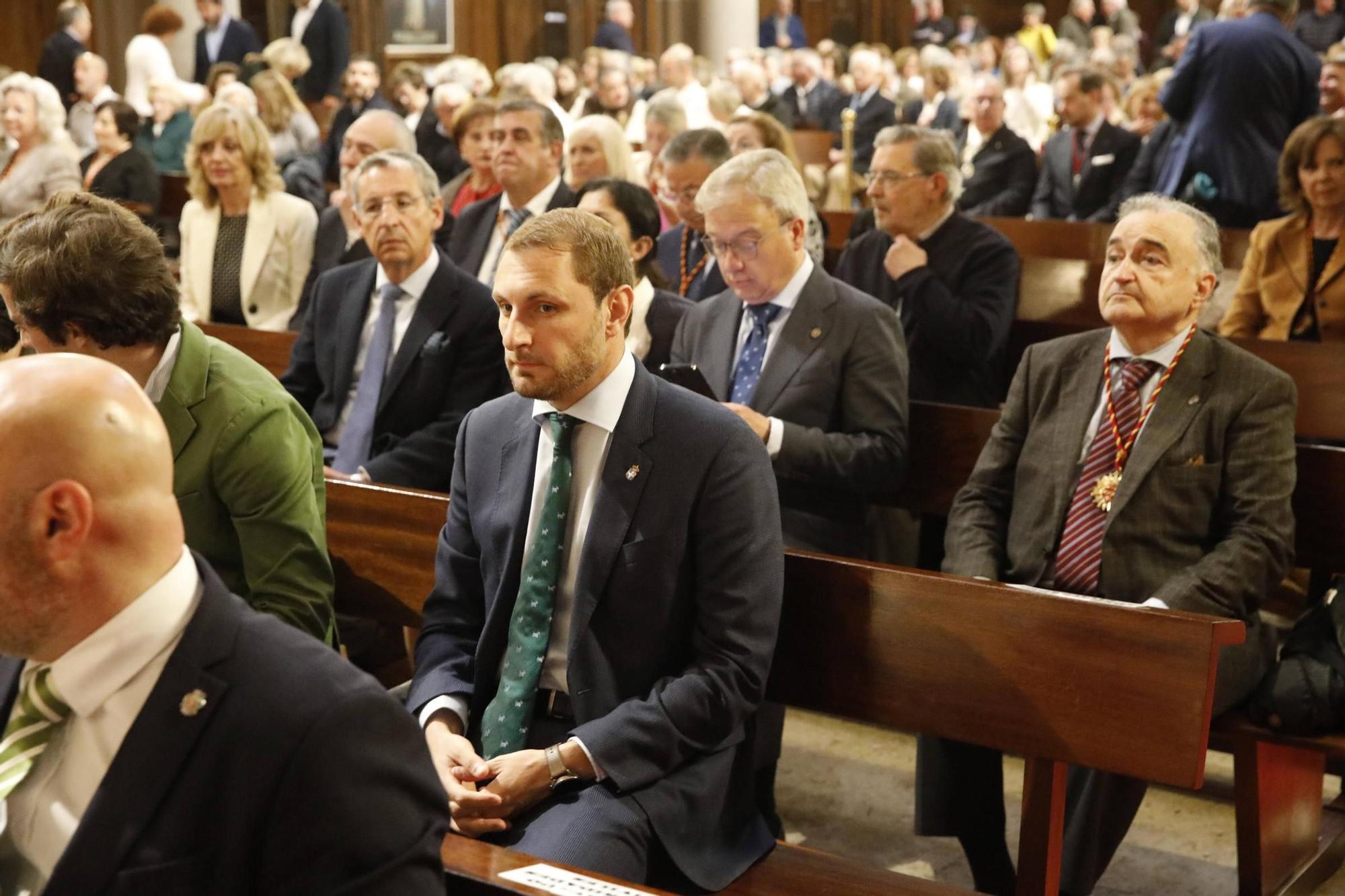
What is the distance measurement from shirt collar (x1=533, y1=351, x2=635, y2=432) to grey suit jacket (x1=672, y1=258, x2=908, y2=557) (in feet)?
3.13

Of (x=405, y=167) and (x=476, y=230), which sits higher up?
(x=405, y=167)

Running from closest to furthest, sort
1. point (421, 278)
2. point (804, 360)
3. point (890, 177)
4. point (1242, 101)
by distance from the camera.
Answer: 1. point (804, 360)
2. point (421, 278)
3. point (890, 177)
4. point (1242, 101)

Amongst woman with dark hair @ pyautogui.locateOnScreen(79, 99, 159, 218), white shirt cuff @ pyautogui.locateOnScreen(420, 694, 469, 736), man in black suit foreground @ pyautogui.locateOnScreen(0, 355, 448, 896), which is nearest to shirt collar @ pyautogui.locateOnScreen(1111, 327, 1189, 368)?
white shirt cuff @ pyautogui.locateOnScreen(420, 694, 469, 736)

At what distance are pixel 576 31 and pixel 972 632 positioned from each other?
1506 cm

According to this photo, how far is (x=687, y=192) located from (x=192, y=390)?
8.69 ft

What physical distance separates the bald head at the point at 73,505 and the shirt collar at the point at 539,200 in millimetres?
3667

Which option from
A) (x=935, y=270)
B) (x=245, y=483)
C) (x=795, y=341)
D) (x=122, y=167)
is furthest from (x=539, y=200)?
(x=122, y=167)

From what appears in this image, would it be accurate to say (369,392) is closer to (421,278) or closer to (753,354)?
(421,278)

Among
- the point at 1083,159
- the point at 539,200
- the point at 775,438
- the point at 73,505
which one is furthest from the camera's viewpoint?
the point at 1083,159

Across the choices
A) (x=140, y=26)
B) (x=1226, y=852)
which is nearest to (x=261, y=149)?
(x=1226, y=852)

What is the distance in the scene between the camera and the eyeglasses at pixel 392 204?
3775mm

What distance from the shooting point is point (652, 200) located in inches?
162

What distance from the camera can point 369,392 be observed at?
3.73 m

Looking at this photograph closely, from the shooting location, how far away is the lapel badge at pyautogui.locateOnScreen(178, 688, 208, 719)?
4.34ft
